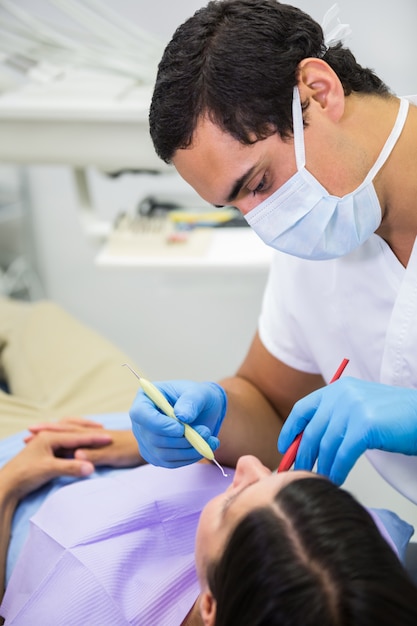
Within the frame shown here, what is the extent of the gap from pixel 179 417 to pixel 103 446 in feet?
1.15

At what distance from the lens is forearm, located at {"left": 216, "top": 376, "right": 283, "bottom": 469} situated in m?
1.30

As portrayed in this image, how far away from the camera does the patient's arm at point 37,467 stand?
4.29 feet

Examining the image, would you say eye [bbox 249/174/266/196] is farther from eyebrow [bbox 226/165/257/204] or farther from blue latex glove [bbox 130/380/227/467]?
blue latex glove [bbox 130/380/227/467]

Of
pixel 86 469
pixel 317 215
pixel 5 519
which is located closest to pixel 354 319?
pixel 317 215

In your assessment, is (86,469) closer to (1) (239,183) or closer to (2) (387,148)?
(1) (239,183)

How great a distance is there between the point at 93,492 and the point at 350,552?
60 cm

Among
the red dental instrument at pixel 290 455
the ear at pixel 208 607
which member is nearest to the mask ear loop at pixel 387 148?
the red dental instrument at pixel 290 455

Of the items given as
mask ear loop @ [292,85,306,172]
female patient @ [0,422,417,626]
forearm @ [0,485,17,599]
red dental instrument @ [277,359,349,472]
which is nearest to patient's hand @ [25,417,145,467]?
female patient @ [0,422,417,626]

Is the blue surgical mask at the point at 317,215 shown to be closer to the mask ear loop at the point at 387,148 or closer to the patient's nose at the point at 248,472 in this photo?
the mask ear loop at the point at 387,148

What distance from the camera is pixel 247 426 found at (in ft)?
4.32

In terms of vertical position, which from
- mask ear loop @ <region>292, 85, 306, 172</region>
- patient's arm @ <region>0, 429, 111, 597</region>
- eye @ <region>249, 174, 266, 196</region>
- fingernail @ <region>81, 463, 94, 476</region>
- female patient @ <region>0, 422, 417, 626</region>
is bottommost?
patient's arm @ <region>0, 429, 111, 597</region>

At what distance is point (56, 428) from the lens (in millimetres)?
1433

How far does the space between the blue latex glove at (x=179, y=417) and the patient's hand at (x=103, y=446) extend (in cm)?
20

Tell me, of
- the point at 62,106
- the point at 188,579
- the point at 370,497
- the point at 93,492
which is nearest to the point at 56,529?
the point at 93,492
